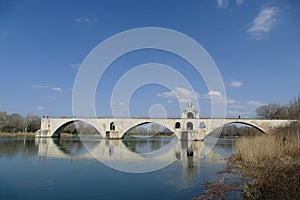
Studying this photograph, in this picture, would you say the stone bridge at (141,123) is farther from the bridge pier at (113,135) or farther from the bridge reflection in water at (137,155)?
the bridge reflection in water at (137,155)

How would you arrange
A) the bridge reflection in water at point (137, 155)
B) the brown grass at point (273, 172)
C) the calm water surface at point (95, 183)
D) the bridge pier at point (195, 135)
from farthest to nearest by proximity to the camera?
the bridge pier at point (195, 135) → the bridge reflection in water at point (137, 155) → the calm water surface at point (95, 183) → the brown grass at point (273, 172)

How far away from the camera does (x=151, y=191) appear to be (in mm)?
11062

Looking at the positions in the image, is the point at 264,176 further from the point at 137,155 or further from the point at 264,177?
the point at 137,155

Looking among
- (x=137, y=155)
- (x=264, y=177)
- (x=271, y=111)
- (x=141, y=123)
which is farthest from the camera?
(x=271, y=111)

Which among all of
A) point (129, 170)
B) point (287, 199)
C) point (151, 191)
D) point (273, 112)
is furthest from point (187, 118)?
point (287, 199)

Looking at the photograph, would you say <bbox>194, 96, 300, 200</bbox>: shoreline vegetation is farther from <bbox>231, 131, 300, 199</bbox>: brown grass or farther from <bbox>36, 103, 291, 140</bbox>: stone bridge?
<bbox>36, 103, 291, 140</bbox>: stone bridge

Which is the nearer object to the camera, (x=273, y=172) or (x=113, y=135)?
(x=273, y=172)

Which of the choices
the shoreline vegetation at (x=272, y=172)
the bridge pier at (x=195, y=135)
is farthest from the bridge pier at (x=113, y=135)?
the shoreline vegetation at (x=272, y=172)

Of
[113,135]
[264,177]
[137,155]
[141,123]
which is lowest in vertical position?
[137,155]

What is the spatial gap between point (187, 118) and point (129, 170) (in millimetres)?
51907

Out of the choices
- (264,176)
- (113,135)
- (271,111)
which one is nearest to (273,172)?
(264,176)

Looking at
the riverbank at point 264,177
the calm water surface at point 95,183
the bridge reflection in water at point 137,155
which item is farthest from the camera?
the bridge reflection in water at point 137,155

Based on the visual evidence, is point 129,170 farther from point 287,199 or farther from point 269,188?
point 287,199

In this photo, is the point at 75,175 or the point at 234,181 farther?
the point at 75,175
